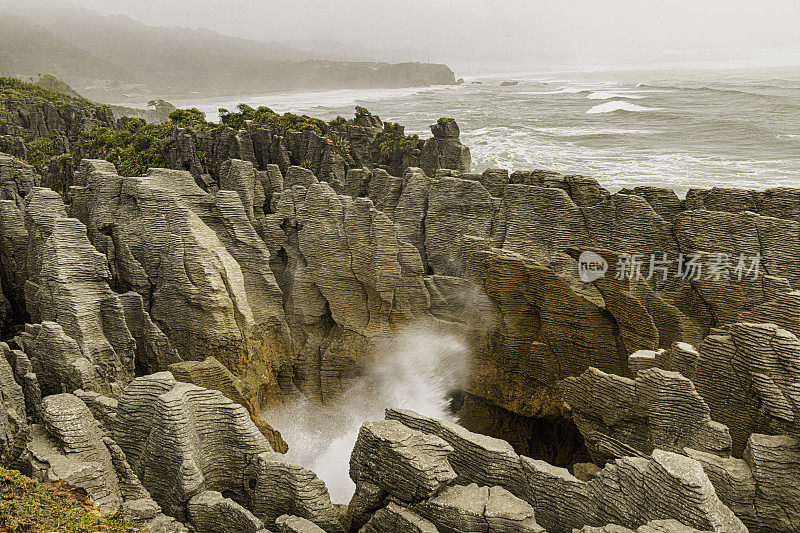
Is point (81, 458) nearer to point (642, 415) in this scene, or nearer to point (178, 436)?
point (178, 436)

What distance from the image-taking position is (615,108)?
9644cm

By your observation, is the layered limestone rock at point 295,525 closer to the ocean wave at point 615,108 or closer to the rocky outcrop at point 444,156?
the rocky outcrop at point 444,156

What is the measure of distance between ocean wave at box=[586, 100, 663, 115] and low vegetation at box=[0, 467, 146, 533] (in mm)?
97957

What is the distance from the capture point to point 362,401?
61.4 ft

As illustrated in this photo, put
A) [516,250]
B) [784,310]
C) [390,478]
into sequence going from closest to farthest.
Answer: [390,478], [784,310], [516,250]

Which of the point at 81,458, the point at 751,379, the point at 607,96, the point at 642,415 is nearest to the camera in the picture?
the point at 81,458

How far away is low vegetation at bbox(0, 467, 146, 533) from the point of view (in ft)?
26.2

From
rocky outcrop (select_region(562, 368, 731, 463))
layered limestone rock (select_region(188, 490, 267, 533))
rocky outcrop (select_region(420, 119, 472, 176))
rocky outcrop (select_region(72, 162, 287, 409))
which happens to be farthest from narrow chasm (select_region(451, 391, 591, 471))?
rocky outcrop (select_region(420, 119, 472, 176))

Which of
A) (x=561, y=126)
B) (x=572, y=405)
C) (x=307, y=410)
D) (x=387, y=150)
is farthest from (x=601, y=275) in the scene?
(x=561, y=126)

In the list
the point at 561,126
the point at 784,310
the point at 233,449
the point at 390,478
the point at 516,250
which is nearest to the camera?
the point at 390,478

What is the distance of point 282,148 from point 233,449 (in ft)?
60.8

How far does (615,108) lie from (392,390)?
91.9 m

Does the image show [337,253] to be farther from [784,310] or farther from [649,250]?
[784,310]

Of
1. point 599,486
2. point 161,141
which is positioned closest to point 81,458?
point 599,486
